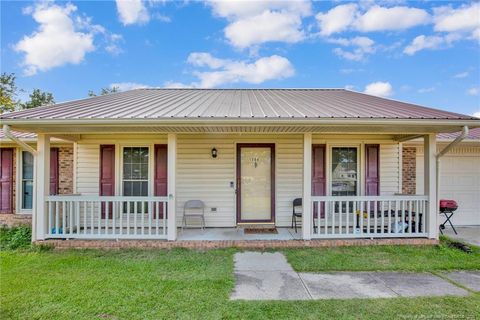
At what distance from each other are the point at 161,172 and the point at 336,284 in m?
4.80

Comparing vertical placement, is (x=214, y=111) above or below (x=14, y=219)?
above

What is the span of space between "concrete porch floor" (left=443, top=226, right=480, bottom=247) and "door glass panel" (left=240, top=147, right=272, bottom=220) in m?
4.44

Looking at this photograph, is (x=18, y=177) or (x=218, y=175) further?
(x=18, y=177)

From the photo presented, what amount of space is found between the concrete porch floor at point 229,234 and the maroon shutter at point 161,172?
3.84 ft

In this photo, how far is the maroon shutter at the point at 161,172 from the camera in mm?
6824

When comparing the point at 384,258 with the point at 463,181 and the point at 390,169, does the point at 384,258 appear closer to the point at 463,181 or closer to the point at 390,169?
the point at 390,169

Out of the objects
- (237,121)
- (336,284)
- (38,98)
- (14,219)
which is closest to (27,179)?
(14,219)

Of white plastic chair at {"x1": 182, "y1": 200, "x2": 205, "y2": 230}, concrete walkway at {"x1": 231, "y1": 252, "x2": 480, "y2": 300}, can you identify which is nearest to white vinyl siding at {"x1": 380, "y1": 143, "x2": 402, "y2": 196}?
concrete walkway at {"x1": 231, "y1": 252, "x2": 480, "y2": 300}

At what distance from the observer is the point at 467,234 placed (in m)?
6.57

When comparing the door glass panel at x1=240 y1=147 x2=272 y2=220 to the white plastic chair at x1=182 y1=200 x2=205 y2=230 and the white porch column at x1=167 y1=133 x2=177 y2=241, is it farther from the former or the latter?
the white porch column at x1=167 y1=133 x2=177 y2=241

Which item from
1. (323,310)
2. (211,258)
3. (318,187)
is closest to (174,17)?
(318,187)

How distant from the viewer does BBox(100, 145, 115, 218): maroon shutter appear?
22.5ft

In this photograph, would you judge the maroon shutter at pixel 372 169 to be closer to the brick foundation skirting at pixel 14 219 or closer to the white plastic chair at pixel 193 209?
the white plastic chair at pixel 193 209

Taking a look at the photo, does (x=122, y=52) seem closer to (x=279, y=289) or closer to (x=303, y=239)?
(x=303, y=239)
